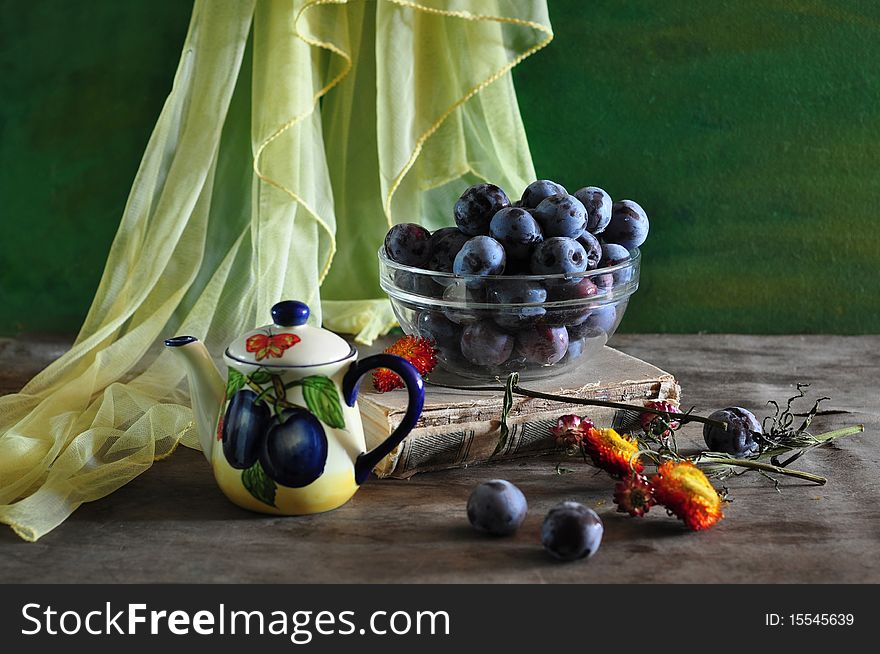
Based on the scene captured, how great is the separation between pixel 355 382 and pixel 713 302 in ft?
3.17

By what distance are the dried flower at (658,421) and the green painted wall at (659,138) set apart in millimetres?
599

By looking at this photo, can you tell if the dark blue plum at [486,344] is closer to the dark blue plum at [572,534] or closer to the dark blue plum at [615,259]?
the dark blue plum at [615,259]

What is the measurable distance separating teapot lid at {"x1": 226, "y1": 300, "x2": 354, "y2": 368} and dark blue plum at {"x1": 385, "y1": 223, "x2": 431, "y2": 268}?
19 centimetres

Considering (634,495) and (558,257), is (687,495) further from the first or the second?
(558,257)

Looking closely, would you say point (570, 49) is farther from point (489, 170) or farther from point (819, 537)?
point (819, 537)

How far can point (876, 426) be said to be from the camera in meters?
1.23

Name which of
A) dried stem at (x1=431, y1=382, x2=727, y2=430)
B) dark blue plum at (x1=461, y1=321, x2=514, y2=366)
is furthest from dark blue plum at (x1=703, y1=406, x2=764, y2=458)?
dark blue plum at (x1=461, y1=321, x2=514, y2=366)

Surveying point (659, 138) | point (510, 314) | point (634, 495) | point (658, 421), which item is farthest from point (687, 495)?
point (659, 138)

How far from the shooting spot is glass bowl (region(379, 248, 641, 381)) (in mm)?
1044

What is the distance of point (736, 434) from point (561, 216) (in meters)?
0.31

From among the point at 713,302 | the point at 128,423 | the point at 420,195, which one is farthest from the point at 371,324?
the point at 713,302

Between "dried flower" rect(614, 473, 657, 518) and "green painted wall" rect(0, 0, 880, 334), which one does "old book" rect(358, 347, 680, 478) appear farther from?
"green painted wall" rect(0, 0, 880, 334)

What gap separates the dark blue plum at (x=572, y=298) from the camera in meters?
1.05

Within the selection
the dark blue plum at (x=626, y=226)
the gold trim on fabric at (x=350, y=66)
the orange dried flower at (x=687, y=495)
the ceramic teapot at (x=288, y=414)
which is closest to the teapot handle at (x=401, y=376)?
the ceramic teapot at (x=288, y=414)
